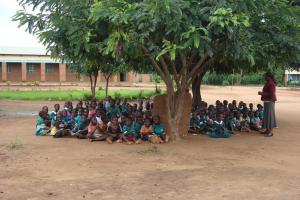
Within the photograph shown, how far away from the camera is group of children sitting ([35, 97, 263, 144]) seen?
11516 millimetres

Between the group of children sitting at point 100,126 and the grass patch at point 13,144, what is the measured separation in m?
1.08

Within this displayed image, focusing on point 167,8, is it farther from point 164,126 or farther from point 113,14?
point 164,126

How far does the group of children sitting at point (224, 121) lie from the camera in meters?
12.8

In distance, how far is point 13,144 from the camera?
11070 millimetres

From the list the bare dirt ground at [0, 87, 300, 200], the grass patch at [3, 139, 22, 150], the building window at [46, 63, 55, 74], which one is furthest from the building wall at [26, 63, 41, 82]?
the grass patch at [3, 139, 22, 150]

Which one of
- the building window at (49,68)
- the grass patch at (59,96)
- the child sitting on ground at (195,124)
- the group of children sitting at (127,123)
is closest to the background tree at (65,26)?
the group of children sitting at (127,123)

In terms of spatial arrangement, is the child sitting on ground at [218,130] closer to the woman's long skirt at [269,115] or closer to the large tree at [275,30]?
the woman's long skirt at [269,115]

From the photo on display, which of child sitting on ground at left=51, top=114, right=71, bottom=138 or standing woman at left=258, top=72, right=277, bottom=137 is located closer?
child sitting on ground at left=51, top=114, right=71, bottom=138

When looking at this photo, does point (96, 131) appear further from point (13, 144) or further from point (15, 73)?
point (15, 73)

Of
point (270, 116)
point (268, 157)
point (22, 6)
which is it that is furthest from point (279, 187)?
point (22, 6)

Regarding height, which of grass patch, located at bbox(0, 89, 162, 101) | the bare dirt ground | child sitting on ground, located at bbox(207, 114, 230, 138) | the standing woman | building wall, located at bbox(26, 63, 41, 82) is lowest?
the bare dirt ground

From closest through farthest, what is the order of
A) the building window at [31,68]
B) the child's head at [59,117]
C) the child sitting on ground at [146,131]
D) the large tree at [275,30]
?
the large tree at [275,30] → the child sitting on ground at [146,131] → the child's head at [59,117] → the building window at [31,68]

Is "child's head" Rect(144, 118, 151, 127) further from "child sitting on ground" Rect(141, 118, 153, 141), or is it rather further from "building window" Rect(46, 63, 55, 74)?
"building window" Rect(46, 63, 55, 74)

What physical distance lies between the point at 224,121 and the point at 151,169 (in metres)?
5.55
